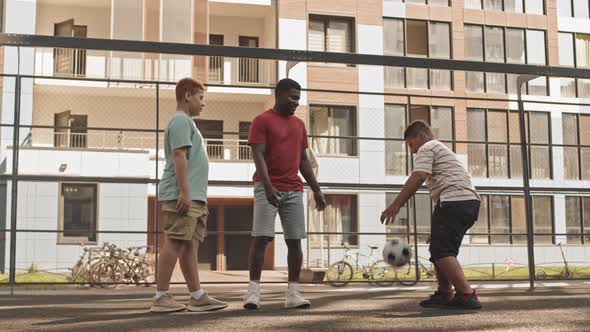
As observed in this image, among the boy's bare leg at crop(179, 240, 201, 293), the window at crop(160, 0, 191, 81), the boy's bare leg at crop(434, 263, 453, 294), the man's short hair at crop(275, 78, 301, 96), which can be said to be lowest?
the boy's bare leg at crop(434, 263, 453, 294)

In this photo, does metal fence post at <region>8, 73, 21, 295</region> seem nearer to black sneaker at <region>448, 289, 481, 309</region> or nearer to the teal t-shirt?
the teal t-shirt

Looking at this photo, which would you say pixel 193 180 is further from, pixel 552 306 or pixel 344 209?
pixel 344 209

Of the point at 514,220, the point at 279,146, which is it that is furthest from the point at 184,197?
the point at 514,220

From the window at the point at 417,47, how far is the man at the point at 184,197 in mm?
19537

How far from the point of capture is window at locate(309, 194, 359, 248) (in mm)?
11715

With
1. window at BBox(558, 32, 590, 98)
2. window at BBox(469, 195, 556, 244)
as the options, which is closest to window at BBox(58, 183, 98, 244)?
window at BBox(469, 195, 556, 244)

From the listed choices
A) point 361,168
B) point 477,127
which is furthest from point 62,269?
point 477,127

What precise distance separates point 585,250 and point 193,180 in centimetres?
1438

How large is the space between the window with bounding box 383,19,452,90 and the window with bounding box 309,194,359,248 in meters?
11.8

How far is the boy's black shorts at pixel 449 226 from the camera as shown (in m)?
4.93

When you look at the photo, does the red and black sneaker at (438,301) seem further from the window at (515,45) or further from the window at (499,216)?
the window at (515,45)

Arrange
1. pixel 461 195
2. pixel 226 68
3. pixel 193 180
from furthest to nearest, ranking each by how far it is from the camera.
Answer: pixel 226 68
pixel 461 195
pixel 193 180

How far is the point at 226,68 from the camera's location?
2309cm

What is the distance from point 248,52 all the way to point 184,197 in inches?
108
